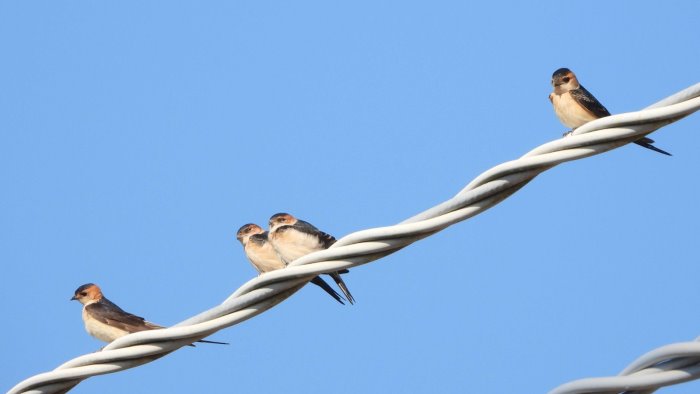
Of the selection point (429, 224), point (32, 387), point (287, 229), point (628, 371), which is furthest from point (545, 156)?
point (287, 229)

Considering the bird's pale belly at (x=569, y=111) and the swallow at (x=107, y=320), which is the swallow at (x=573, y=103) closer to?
the bird's pale belly at (x=569, y=111)

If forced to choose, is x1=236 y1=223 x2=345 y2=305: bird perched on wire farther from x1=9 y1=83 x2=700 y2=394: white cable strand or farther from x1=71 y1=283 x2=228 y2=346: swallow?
x1=9 y1=83 x2=700 y2=394: white cable strand

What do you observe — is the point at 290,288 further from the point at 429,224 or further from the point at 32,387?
the point at 32,387

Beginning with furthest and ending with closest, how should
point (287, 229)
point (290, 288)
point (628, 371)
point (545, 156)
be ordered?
point (287, 229), point (290, 288), point (545, 156), point (628, 371)

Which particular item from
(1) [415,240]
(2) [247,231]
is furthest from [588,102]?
(1) [415,240]

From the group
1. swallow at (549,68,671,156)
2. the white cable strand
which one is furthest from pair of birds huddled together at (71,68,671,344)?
the white cable strand

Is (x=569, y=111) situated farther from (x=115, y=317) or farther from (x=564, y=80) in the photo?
(x=115, y=317)
